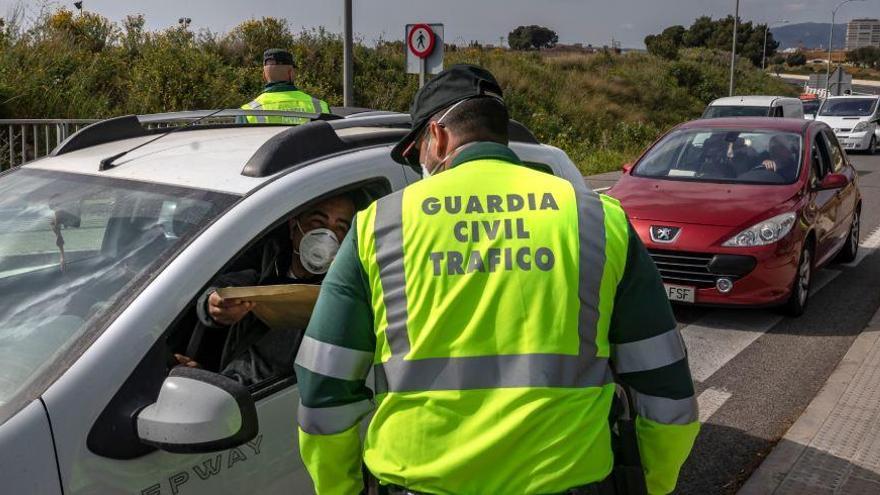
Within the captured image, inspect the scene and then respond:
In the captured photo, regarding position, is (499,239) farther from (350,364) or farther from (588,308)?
(350,364)

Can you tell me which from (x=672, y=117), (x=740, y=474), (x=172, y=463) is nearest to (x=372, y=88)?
(x=672, y=117)

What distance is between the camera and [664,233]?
22.8ft

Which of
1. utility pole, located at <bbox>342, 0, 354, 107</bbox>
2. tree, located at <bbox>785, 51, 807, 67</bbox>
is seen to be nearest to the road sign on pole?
utility pole, located at <bbox>342, 0, 354, 107</bbox>

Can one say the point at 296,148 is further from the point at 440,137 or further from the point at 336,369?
the point at 336,369

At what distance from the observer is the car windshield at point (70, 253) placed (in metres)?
2.13

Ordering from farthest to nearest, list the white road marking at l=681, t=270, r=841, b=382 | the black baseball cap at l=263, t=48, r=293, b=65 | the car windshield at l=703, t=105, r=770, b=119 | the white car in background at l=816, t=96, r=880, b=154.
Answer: the white car in background at l=816, t=96, r=880, b=154
the car windshield at l=703, t=105, r=770, b=119
the black baseball cap at l=263, t=48, r=293, b=65
the white road marking at l=681, t=270, r=841, b=382

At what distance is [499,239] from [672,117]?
1553 inches

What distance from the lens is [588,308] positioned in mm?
1734

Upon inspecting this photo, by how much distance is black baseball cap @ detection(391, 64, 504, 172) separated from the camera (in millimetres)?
1938

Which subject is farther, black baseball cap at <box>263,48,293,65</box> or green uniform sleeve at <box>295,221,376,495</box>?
black baseball cap at <box>263,48,293,65</box>

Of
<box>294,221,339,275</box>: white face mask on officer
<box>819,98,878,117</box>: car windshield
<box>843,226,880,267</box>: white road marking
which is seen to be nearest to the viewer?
<box>294,221,339,275</box>: white face mask on officer

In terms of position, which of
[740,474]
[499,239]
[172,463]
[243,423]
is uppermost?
[499,239]

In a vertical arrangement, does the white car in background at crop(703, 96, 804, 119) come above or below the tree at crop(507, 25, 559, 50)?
below

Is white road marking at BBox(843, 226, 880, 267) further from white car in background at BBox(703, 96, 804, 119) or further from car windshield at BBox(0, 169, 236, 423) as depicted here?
car windshield at BBox(0, 169, 236, 423)
